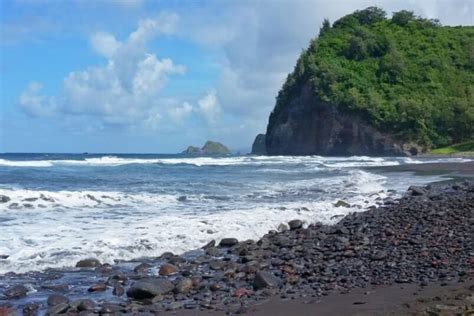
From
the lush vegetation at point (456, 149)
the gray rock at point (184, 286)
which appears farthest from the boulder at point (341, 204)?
the lush vegetation at point (456, 149)

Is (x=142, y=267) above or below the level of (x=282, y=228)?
below

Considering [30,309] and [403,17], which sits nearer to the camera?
[30,309]

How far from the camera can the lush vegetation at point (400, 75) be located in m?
73.4

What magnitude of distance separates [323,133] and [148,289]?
7628 cm

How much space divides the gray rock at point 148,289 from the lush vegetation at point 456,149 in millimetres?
64368

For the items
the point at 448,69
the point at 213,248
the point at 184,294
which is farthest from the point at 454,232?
the point at 448,69

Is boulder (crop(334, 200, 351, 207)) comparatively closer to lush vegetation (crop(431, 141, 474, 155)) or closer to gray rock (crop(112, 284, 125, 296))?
gray rock (crop(112, 284, 125, 296))

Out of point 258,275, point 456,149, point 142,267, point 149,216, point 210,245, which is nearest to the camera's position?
point 258,275

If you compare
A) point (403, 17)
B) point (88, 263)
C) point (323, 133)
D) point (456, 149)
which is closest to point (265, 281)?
point (88, 263)

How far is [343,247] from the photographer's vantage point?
10555mm

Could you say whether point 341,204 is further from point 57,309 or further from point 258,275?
point 57,309

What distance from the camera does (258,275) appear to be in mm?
8422

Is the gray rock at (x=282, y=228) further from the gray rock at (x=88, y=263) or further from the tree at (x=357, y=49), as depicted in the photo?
the tree at (x=357, y=49)

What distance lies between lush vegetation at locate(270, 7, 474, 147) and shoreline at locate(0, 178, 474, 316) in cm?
6483
